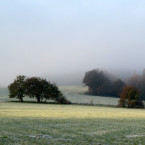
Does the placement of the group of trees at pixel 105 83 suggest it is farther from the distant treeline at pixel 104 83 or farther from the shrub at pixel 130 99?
the shrub at pixel 130 99

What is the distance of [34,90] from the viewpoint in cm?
9538

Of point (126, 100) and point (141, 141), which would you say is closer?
point (141, 141)

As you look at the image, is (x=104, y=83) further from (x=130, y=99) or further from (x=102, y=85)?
(x=130, y=99)

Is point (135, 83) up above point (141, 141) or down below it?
above

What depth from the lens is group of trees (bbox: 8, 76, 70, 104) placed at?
306 feet

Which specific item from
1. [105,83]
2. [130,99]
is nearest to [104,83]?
[105,83]

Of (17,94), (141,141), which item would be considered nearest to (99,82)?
(17,94)

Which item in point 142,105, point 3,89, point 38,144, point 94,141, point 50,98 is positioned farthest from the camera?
point 3,89

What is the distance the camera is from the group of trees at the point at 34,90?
93250 millimetres

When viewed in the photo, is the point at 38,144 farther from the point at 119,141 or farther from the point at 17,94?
the point at 17,94

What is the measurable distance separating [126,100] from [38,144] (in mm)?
80122

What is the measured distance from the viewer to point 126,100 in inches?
3551

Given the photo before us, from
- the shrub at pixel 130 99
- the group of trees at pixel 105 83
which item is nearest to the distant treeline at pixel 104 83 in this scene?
the group of trees at pixel 105 83

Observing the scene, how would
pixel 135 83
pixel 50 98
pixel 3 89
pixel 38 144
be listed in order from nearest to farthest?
1. pixel 38 144
2. pixel 50 98
3. pixel 135 83
4. pixel 3 89
